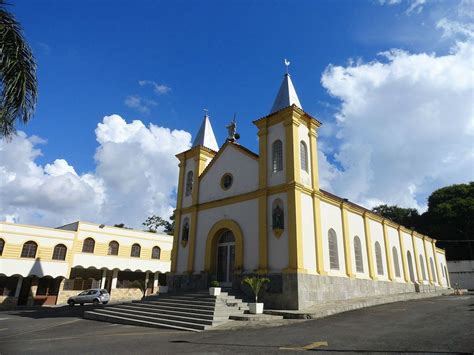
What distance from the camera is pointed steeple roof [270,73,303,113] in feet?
60.6

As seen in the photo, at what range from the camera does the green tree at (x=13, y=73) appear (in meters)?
8.91

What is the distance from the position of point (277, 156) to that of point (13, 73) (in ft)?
38.8

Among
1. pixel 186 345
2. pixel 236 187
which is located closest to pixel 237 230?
pixel 236 187

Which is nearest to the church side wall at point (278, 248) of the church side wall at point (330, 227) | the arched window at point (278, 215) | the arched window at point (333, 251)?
the arched window at point (278, 215)

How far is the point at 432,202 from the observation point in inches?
1973

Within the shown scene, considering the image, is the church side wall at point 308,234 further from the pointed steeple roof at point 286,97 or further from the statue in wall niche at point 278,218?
the pointed steeple roof at point 286,97

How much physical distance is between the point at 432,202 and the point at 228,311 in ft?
155

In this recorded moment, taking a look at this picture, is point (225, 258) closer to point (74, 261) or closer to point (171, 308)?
point (171, 308)

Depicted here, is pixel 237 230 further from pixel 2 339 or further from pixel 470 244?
pixel 470 244

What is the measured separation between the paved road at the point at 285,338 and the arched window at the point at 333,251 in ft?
15.4

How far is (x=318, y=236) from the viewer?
53.2 feet

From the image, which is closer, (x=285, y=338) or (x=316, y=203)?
(x=285, y=338)

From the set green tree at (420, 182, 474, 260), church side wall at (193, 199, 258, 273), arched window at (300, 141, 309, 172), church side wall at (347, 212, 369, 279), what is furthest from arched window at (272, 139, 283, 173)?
green tree at (420, 182, 474, 260)

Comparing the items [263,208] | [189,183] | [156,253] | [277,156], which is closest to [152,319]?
[263,208]
